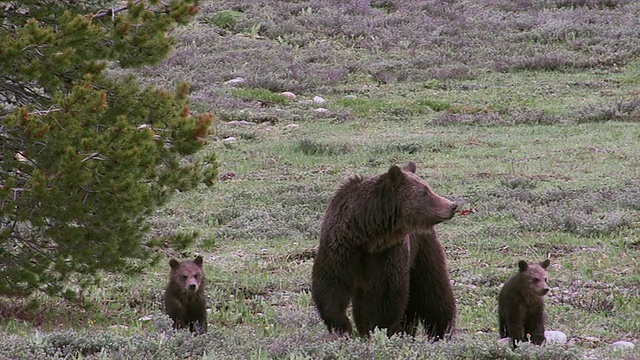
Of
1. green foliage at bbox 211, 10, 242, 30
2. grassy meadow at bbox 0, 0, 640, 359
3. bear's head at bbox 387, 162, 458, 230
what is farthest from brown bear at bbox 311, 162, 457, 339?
green foliage at bbox 211, 10, 242, 30

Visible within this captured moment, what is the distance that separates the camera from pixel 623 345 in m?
8.05

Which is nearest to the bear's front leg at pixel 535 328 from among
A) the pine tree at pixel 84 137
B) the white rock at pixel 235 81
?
the pine tree at pixel 84 137

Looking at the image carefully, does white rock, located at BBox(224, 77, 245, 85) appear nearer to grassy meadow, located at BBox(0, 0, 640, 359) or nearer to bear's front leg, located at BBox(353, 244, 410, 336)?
grassy meadow, located at BBox(0, 0, 640, 359)

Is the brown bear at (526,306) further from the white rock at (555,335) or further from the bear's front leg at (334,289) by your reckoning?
the bear's front leg at (334,289)

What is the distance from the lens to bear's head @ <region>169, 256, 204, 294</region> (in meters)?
9.02

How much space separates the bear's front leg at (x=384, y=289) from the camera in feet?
26.2

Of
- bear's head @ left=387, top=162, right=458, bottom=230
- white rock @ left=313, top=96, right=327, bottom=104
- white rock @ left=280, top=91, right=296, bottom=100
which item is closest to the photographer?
bear's head @ left=387, top=162, right=458, bottom=230

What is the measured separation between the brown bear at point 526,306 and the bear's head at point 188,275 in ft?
8.94

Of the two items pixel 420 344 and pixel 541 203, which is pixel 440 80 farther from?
pixel 420 344

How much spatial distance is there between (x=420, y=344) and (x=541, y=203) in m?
7.99

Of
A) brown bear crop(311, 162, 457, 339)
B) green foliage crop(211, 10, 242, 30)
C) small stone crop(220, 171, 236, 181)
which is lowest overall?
small stone crop(220, 171, 236, 181)

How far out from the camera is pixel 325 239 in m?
8.09

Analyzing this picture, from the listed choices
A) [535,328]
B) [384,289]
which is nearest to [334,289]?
[384,289]

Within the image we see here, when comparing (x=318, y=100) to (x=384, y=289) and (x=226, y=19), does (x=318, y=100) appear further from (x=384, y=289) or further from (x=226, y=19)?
(x=384, y=289)
